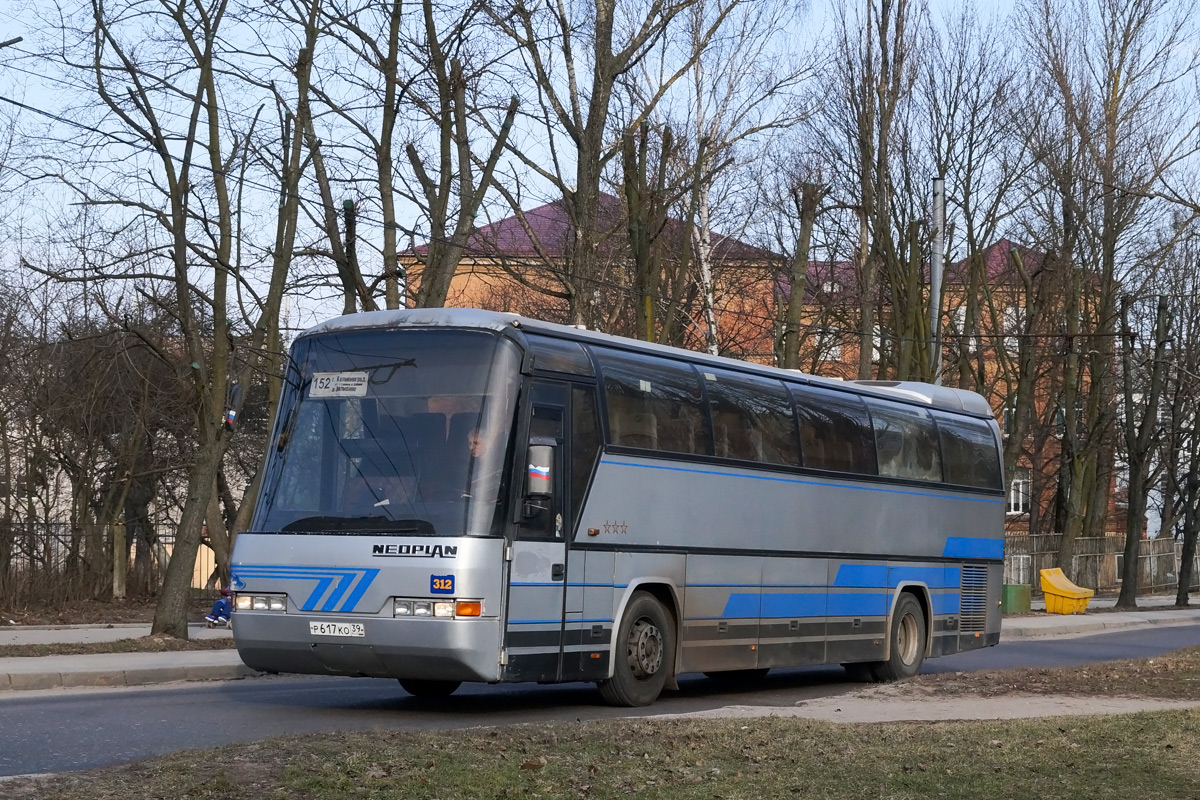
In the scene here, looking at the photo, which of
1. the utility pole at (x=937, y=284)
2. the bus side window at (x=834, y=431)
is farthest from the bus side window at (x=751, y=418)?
the utility pole at (x=937, y=284)

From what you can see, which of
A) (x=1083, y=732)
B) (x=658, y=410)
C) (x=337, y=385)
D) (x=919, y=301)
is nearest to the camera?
(x=1083, y=732)

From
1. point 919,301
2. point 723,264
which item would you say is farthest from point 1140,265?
point 723,264

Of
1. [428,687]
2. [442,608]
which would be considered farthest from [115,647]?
[442,608]

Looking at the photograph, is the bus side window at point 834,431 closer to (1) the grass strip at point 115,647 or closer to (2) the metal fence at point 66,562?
(1) the grass strip at point 115,647

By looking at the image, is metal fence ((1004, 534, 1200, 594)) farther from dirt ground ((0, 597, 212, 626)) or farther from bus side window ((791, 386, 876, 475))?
bus side window ((791, 386, 876, 475))

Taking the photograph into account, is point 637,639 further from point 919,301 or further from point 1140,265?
point 1140,265

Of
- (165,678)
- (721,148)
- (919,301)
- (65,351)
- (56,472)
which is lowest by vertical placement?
(165,678)

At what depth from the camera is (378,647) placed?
12.2m

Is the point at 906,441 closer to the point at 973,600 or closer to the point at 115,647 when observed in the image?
the point at 973,600

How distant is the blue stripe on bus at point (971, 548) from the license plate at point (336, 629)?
9808 mm

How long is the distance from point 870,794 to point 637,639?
6.11 m

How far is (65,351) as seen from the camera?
29.8 meters

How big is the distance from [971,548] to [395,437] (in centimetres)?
1048

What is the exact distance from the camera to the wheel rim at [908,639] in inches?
742
